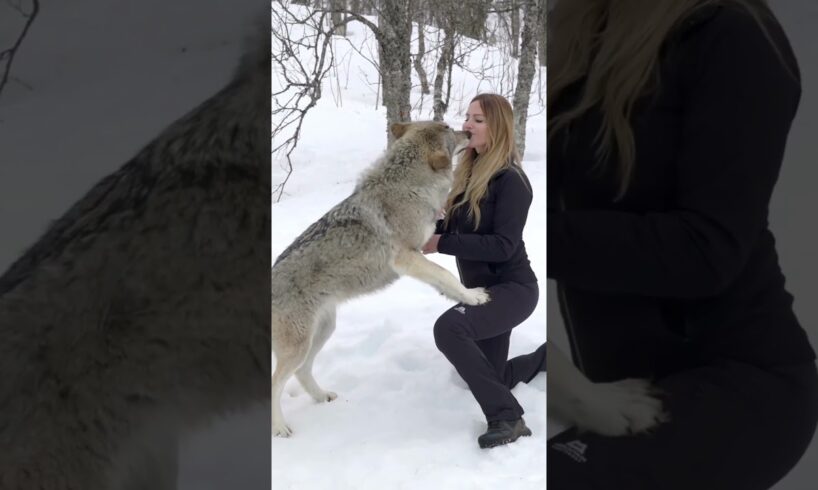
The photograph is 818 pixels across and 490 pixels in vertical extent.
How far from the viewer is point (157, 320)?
1632 mm

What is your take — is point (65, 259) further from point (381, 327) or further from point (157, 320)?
point (381, 327)

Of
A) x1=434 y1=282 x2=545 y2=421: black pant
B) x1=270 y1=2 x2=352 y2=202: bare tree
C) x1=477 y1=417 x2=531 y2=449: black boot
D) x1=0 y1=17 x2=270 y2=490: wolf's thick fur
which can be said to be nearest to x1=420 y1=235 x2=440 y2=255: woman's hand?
x1=434 y1=282 x2=545 y2=421: black pant

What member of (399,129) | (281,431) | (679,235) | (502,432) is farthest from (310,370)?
(679,235)

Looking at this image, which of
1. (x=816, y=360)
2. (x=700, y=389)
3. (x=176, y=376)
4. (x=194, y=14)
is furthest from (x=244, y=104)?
(x=816, y=360)

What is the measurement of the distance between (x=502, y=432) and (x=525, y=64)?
16.8 feet

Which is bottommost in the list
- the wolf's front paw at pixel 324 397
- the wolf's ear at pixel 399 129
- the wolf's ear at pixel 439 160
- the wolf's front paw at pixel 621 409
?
the wolf's front paw at pixel 324 397

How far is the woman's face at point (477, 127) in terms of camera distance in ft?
12.3

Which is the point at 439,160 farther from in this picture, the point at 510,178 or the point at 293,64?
the point at 293,64

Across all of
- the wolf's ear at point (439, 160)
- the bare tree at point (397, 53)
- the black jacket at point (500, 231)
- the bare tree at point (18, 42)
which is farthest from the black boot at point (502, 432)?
the bare tree at point (397, 53)

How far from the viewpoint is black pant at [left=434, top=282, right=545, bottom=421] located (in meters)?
3.65

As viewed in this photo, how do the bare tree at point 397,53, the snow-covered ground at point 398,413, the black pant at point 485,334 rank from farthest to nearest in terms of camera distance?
the bare tree at point 397,53
the black pant at point 485,334
the snow-covered ground at point 398,413

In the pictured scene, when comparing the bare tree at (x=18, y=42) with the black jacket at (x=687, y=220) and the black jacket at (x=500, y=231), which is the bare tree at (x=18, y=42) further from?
the black jacket at (x=500, y=231)

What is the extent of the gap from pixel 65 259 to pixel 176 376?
409 mm

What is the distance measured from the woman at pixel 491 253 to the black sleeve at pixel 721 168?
85.4 inches
